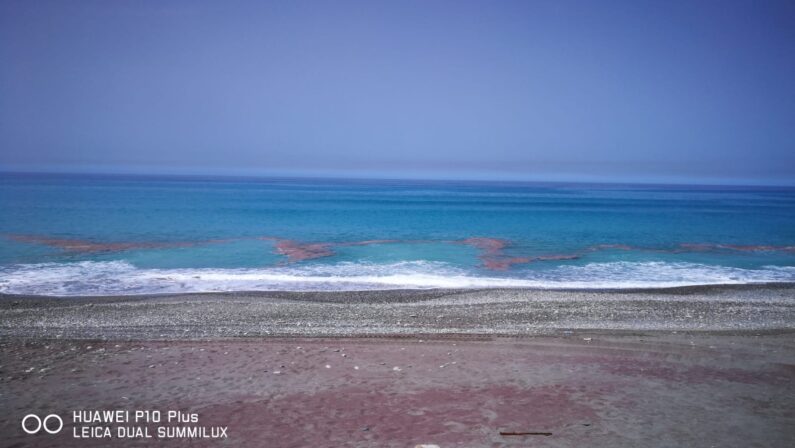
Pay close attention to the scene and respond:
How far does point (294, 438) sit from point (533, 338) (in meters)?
6.71

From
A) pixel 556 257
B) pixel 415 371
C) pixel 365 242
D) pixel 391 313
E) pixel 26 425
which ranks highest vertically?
pixel 26 425

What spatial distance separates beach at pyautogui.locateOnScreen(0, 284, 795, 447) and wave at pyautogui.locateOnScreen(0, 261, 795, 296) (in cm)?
331

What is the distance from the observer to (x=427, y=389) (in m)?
7.95

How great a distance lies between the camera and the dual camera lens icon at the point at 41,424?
20.9 ft

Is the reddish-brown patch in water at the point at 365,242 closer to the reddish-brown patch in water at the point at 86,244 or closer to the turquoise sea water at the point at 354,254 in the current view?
the turquoise sea water at the point at 354,254

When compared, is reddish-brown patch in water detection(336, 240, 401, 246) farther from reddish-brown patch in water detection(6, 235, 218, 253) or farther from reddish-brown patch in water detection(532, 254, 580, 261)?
reddish-brown patch in water detection(532, 254, 580, 261)

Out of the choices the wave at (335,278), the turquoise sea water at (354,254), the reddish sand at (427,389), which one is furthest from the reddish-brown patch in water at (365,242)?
the reddish sand at (427,389)

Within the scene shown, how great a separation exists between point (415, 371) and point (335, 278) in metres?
11.9

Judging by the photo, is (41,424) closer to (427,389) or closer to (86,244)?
(427,389)

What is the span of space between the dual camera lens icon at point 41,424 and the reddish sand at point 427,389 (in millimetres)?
126

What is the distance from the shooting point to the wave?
59.1ft

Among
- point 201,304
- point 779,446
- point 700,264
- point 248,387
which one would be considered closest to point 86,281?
point 201,304

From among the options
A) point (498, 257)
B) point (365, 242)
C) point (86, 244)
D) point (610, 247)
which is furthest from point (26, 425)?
point (610, 247)

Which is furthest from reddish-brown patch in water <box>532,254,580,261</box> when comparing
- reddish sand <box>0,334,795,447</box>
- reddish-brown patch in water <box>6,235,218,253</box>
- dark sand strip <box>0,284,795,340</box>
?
reddish-brown patch in water <box>6,235,218,253</box>
